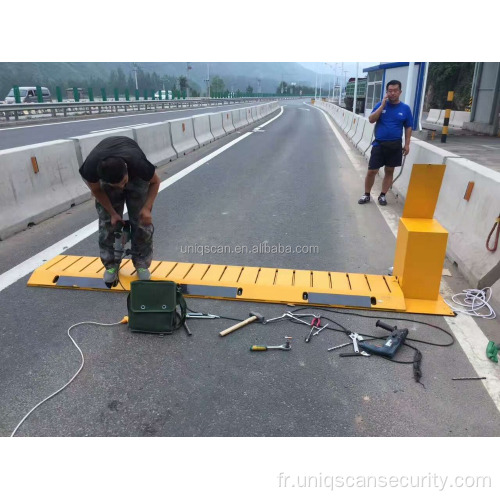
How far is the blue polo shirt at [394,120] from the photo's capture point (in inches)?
279

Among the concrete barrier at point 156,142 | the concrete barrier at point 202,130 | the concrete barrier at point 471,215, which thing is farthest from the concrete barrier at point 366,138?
the concrete barrier at point 471,215

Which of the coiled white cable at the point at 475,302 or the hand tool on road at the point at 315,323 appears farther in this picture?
the coiled white cable at the point at 475,302

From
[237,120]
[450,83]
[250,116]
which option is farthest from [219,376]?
[450,83]

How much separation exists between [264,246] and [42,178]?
3663 mm

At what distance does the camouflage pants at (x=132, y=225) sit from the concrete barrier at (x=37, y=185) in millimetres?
2199

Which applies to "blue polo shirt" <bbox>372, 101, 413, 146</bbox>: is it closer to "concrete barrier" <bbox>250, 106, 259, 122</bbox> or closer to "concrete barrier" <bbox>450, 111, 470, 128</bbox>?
"concrete barrier" <bbox>450, 111, 470, 128</bbox>

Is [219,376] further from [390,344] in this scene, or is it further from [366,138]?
[366,138]

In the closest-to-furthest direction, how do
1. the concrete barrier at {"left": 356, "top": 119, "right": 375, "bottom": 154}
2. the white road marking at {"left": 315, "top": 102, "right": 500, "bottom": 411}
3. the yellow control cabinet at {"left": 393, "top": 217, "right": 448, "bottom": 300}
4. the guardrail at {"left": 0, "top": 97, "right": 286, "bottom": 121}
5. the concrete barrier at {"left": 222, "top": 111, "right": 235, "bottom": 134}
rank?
the white road marking at {"left": 315, "top": 102, "right": 500, "bottom": 411} → the yellow control cabinet at {"left": 393, "top": 217, "right": 448, "bottom": 300} → the concrete barrier at {"left": 356, "top": 119, "right": 375, "bottom": 154} → the concrete barrier at {"left": 222, "top": 111, "right": 235, "bottom": 134} → the guardrail at {"left": 0, "top": 97, "right": 286, "bottom": 121}

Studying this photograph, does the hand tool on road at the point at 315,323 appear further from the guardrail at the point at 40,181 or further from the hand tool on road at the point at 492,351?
the guardrail at the point at 40,181

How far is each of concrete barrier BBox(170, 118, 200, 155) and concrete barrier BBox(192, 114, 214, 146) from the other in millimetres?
395

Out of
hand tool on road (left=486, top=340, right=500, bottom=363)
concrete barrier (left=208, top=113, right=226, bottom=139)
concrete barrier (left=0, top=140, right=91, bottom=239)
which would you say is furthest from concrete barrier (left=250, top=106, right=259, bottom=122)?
hand tool on road (left=486, top=340, right=500, bottom=363)

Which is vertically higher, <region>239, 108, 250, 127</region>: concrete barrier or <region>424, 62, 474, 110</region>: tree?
<region>424, 62, 474, 110</region>: tree

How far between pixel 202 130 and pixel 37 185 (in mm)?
9969

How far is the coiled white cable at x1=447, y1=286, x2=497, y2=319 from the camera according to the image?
393cm
